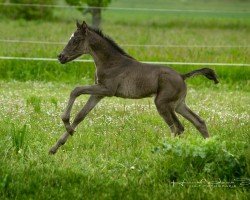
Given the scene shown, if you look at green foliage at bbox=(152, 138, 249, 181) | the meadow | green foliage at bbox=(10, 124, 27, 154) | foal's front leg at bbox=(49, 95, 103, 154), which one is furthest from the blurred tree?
green foliage at bbox=(152, 138, 249, 181)

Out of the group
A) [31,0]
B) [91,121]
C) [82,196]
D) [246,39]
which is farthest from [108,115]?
[31,0]

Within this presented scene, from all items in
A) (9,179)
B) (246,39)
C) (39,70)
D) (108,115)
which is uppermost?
(9,179)

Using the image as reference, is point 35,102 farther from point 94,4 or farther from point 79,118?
point 94,4

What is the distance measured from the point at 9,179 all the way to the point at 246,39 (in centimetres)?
1757

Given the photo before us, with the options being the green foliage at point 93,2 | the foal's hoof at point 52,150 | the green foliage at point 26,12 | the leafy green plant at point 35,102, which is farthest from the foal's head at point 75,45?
the green foliage at point 26,12

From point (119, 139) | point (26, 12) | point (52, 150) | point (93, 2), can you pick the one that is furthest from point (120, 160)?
point (26, 12)

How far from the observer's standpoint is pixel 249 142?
8758 mm

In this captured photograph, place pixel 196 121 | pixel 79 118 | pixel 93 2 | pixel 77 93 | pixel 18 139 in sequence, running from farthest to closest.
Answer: pixel 93 2
pixel 196 121
pixel 79 118
pixel 77 93
pixel 18 139

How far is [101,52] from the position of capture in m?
10.2

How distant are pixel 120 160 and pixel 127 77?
1408 mm

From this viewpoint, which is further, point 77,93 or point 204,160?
point 77,93

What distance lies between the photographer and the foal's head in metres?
10.0

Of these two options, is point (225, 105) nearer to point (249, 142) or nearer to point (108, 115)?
point (108, 115)

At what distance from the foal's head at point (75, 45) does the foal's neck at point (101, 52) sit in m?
0.11
